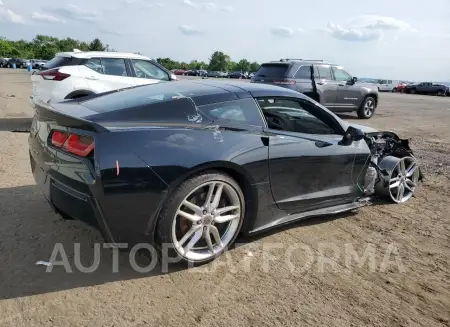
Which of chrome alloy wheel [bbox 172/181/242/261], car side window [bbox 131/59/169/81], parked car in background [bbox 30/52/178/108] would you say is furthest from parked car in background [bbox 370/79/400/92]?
chrome alloy wheel [bbox 172/181/242/261]

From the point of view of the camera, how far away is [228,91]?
3.67 meters

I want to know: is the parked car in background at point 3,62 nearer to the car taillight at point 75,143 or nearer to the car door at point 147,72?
the car door at point 147,72

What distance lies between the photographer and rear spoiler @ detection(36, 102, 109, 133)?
2.86 metres

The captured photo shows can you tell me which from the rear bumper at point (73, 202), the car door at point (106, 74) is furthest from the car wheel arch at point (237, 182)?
the car door at point (106, 74)

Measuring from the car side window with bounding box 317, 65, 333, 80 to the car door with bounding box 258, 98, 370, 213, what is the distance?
7.90 m

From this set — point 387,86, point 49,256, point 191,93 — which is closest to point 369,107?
point 191,93

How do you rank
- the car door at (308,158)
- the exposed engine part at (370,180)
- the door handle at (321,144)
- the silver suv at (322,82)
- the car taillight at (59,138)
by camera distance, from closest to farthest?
the car taillight at (59,138)
the car door at (308,158)
the door handle at (321,144)
the exposed engine part at (370,180)
the silver suv at (322,82)

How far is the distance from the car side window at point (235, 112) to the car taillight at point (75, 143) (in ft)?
3.14

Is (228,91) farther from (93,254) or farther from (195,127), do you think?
(93,254)

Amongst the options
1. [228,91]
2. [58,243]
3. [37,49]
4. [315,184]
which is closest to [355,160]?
[315,184]

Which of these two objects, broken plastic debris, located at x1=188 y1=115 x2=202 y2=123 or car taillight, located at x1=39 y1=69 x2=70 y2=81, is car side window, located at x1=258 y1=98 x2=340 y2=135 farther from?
car taillight, located at x1=39 y1=69 x2=70 y2=81

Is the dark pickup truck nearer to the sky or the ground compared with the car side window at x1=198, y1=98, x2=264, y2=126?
nearer to the sky

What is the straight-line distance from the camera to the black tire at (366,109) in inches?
525

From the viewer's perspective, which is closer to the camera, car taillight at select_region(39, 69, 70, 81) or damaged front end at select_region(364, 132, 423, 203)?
damaged front end at select_region(364, 132, 423, 203)
